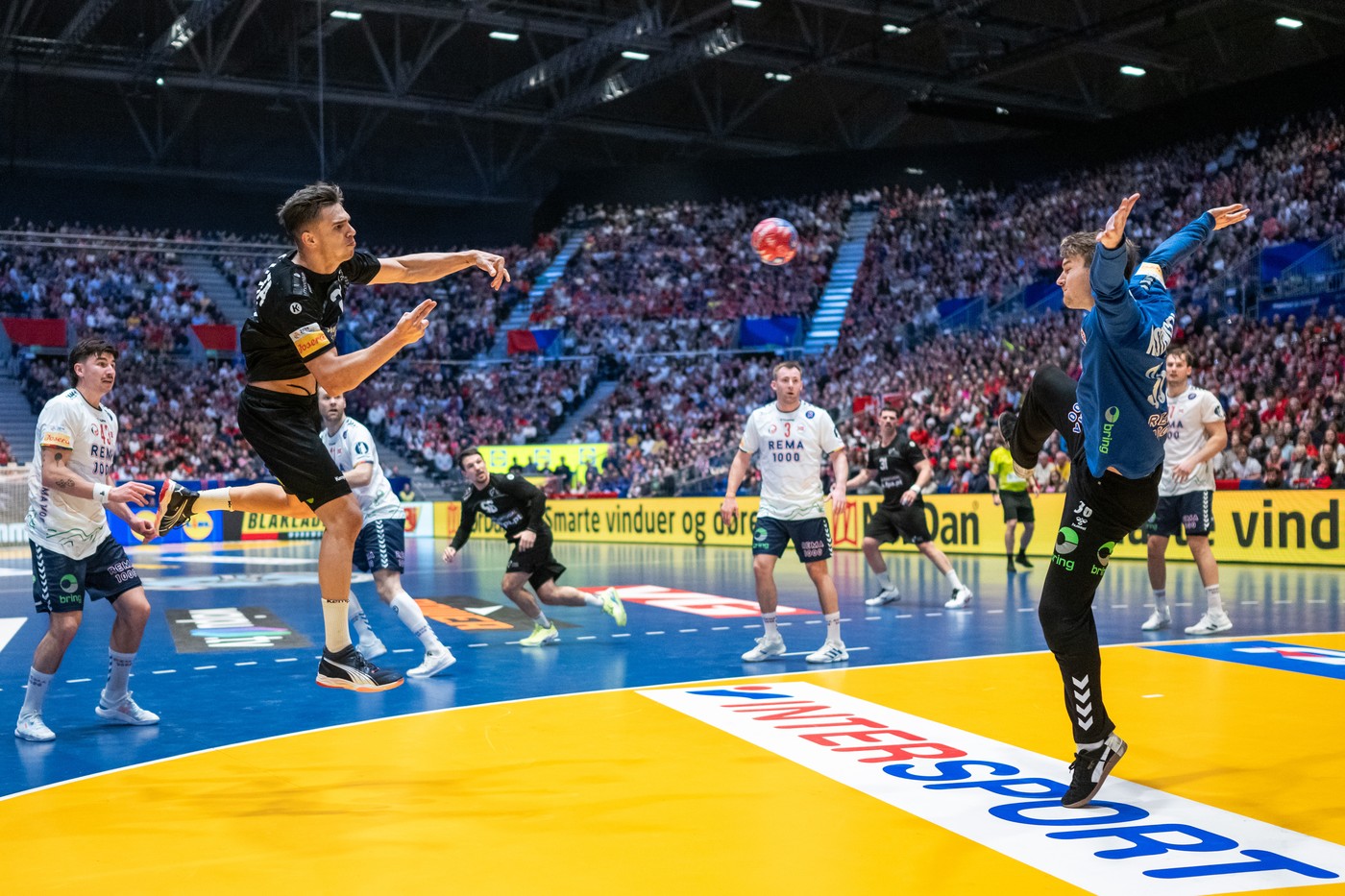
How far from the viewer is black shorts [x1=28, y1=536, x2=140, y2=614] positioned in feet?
20.3

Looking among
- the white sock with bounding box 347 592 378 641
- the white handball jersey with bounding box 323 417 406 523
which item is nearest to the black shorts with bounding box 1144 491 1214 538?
the white handball jersey with bounding box 323 417 406 523

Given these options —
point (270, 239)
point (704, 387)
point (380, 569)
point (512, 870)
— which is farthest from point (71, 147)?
point (512, 870)

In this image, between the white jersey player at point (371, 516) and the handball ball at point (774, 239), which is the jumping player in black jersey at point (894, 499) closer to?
the handball ball at point (774, 239)

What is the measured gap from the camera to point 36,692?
616cm

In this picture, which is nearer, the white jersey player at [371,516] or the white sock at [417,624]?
the white sock at [417,624]

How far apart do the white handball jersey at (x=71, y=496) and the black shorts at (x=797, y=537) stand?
4.24 m

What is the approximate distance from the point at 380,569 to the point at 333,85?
27.8 meters

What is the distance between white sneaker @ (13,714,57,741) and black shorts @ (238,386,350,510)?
2075mm

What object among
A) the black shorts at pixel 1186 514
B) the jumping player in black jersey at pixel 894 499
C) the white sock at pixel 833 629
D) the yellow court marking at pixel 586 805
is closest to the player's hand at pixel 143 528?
the yellow court marking at pixel 586 805

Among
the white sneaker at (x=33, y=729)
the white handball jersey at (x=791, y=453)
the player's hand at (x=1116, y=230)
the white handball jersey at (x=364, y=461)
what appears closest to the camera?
the player's hand at (x=1116, y=230)

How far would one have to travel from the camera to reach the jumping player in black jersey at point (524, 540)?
9.87 meters


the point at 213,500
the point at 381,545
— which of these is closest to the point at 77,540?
the point at 213,500

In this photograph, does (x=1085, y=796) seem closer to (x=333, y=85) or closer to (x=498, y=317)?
(x=333, y=85)

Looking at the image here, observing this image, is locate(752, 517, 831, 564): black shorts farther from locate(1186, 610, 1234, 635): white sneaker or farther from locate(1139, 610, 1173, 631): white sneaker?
locate(1186, 610, 1234, 635): white sneaker
